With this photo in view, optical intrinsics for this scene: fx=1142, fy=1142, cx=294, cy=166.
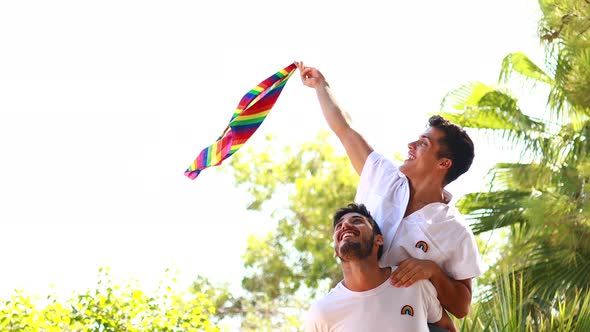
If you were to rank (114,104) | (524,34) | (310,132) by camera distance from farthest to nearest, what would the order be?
(114,104), (310,132), (524,34)

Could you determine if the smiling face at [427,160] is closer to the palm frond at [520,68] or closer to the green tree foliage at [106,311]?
the green tree foliage at [106,311]

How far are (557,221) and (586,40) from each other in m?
1.77

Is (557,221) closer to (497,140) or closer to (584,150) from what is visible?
(584,150)

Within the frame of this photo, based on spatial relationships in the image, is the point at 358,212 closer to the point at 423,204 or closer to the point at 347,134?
the point at 423,204

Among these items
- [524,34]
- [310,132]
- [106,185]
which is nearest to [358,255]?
[524,34]

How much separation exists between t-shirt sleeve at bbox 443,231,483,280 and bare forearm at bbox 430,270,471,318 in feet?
0.12

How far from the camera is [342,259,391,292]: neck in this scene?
4.29m

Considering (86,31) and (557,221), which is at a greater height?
(86,31)

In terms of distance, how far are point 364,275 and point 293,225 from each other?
52.0 feet

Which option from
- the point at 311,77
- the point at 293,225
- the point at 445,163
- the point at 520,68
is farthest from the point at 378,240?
the point at 293,225

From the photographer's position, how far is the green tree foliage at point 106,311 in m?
8.84

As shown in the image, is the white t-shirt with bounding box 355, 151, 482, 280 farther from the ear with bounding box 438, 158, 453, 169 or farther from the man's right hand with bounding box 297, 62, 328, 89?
the man's right hand with bounding box 297, 62, 328, 89

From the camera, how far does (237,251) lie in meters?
20.7

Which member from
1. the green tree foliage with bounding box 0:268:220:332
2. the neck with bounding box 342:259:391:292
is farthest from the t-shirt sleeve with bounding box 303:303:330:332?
the green tree foliage with bounding box 0:268:220:332
